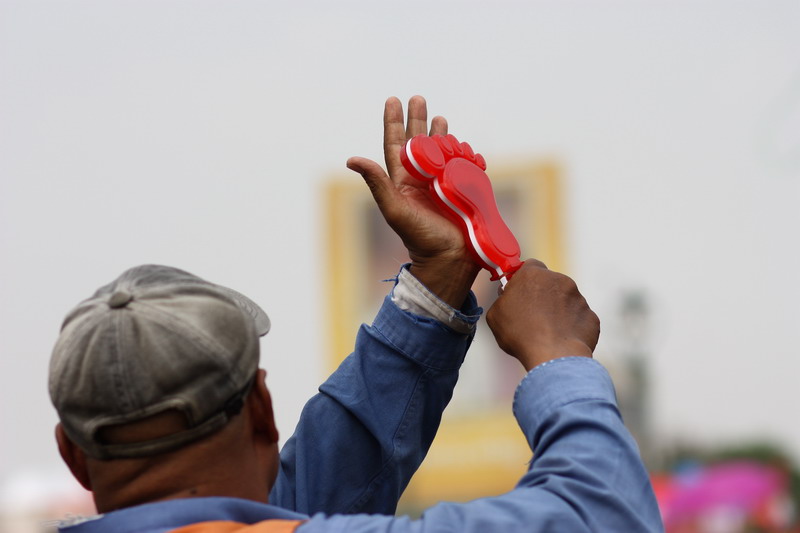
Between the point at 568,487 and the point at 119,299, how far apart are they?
1.36ft

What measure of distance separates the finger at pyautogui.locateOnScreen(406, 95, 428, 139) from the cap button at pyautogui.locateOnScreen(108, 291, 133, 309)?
0.49 m

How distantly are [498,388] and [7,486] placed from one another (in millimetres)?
2865

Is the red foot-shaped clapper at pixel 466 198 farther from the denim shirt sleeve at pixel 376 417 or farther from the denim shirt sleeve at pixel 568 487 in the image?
the denim shirt sleeve at pixel 568 487

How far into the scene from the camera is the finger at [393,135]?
1.19 metres

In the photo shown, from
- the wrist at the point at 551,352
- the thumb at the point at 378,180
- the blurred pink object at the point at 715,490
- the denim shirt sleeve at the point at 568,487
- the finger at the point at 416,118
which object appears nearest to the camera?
the denim shirt sleeve at the point at 568,487

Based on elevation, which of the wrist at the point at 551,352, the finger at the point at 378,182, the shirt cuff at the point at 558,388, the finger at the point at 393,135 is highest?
the finger at the point at 393,135

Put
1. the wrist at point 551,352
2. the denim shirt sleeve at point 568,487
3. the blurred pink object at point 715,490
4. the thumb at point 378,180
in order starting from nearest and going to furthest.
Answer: the denim shirt sleeve at point 568,487 → the wrist at point 551,352 → the thumb at point 378,180 → the blurred pink object at point 715,490

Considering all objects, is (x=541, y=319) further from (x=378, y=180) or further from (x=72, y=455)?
(x=72, y=455)

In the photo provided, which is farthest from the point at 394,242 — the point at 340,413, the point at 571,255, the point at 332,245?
the point at 340,413

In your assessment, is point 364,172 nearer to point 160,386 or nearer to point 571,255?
point 160,386

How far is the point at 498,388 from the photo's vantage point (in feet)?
19.3

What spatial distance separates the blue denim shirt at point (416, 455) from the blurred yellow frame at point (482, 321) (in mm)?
4332

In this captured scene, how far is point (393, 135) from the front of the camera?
3.96ft

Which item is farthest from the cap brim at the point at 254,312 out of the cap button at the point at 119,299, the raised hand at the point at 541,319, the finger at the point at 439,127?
the finger at the point at 439,127
